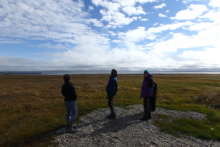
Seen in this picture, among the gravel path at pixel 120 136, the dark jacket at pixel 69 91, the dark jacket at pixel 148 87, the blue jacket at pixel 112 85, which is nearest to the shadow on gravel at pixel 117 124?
the gravel path at pixel 120 136

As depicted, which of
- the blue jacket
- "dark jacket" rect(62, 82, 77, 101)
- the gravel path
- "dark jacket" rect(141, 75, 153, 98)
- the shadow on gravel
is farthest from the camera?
the blue jacket

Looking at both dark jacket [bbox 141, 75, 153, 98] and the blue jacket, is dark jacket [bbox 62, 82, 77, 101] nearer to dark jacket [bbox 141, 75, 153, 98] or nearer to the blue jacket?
the blue jacket

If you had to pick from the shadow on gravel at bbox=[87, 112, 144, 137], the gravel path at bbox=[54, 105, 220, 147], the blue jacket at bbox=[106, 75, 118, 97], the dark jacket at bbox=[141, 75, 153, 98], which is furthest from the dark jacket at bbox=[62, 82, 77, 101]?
the dark jacket at bbox=[141, 75, 153, 98]

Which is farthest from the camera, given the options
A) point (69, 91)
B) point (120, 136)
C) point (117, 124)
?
point (117, 124)

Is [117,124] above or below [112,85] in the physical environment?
below

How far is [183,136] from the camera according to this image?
749 centimetres

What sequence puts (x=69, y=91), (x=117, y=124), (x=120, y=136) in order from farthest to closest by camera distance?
(x=117, y=124) < (x=120, y=136) < (x=69, y=91)

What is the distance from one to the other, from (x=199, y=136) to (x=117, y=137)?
173 inches

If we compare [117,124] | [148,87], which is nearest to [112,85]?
[148,87]

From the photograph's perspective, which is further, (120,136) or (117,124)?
(117,124)

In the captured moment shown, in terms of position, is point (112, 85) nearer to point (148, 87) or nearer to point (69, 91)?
point (148, 87)

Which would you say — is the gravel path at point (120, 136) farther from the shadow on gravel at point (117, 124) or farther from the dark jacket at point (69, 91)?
the dark jacket at point (69, 91)

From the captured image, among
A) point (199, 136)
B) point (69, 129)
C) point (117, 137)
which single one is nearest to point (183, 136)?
point (199, 136)

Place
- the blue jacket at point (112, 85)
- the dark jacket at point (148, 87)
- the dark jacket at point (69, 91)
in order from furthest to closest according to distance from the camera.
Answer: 1. the blue jacket at point (112, 85)
2. the dark jacket at point (148, 87)
3. the dark jacket at point (69, 91)
